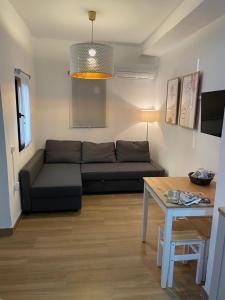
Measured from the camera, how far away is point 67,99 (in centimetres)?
453

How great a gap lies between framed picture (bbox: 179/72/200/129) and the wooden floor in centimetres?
139

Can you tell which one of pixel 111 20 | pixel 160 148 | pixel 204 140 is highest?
pixel 111 20

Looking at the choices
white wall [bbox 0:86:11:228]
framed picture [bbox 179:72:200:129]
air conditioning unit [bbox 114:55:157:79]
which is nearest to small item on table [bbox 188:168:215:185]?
framed picture [bbox 179:72:200:129]

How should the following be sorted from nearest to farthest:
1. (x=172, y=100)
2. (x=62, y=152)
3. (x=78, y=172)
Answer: (x=172, y=100) < (x=78, y=172) < (x=62, y=152)

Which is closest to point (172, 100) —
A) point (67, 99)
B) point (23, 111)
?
point (67, 99)

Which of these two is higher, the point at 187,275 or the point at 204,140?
the point at 204,140

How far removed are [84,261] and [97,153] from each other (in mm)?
2361

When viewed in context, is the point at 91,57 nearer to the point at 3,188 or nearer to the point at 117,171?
the point at 3,188

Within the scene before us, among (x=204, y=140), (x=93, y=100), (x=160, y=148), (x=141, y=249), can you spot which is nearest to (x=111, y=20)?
(x=93, y=100)

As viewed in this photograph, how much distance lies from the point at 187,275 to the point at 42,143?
135 inches

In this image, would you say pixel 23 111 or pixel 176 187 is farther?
pixel 23 111

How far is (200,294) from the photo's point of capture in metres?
1.93

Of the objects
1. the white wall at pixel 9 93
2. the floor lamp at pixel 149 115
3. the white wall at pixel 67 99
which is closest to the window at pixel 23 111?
the white wall at pixel 9 93

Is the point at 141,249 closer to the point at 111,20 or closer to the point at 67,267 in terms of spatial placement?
the point at 67,267
